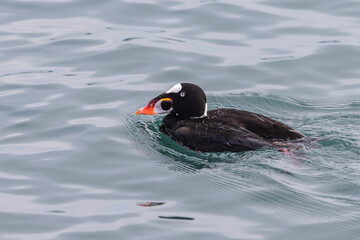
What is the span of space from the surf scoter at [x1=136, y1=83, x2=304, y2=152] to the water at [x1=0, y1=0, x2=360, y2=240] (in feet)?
0.45

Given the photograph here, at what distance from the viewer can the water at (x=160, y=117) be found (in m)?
6.49

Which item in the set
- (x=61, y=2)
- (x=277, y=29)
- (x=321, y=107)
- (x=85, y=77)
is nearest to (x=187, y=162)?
(x=321, y=107)

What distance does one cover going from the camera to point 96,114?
9.25 m

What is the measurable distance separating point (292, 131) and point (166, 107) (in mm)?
1544

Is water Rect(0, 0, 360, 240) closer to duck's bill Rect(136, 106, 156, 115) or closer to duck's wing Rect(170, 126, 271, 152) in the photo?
duck's wing Rect(170, 126, 271, 152)

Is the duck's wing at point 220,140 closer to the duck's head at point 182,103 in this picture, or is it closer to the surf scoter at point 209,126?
the surf scoter at point 209,126

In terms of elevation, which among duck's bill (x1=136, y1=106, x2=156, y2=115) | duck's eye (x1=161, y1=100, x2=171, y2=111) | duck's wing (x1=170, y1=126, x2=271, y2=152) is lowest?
duck's wing (x1=170, y1=126, x2=271, y2=152)

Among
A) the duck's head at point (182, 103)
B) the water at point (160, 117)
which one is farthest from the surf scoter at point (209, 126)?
the water at point (160, 117)

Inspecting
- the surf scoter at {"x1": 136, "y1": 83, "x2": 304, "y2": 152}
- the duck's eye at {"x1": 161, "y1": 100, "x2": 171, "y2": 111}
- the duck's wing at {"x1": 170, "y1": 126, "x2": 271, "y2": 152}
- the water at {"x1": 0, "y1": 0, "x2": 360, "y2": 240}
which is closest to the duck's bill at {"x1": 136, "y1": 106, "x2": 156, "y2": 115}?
the surf scoter at {"x1": 136, "y1": 83, "x2": 304, "y2": 152}

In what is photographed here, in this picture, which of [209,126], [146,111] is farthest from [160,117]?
[209,126]

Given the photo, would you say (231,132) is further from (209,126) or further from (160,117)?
(160,117)

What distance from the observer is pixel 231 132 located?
26.1ft

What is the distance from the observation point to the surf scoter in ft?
25.9

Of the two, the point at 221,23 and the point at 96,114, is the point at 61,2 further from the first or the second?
the point at 96,114
